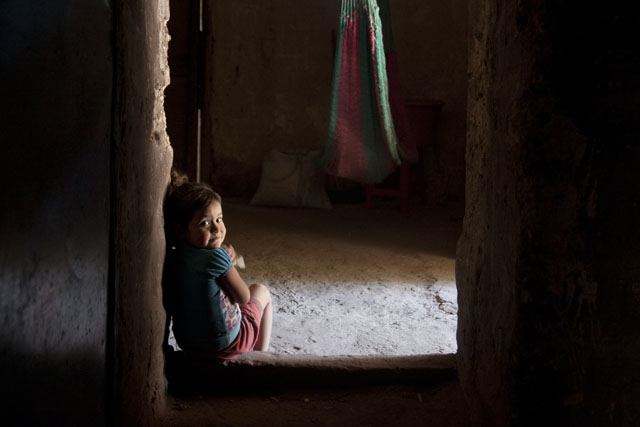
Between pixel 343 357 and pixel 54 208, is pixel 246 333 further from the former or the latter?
pixel 54 208

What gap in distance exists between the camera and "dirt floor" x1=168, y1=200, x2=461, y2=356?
8.48ft

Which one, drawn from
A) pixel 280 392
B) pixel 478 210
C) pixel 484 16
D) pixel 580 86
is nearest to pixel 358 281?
pixel 280 392

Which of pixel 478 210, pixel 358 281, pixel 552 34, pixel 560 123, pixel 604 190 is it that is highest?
pixel 552 34

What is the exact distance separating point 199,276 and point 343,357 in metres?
0.57

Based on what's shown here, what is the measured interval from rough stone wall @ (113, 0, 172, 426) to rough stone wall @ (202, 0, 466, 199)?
4.42m

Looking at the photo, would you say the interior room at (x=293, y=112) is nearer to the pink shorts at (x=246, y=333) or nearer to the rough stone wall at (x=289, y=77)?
the rough stone wall at (x=289, y=77)

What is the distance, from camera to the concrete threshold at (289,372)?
6.47 feet

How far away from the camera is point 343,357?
2080 millimetres

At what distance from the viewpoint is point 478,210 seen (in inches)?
70.0

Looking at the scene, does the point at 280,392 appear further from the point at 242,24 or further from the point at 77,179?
the point at 242,24

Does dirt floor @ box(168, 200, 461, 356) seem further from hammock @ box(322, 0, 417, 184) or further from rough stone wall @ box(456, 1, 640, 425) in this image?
rough stone wall @ box(456, 1, 640, 425)

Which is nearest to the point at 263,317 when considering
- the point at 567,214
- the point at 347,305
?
the point at 347,305

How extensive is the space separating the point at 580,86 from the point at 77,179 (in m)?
1.07

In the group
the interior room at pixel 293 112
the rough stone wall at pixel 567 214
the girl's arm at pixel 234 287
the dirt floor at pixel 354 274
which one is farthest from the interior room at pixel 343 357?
the interior room at pixel 293 112
